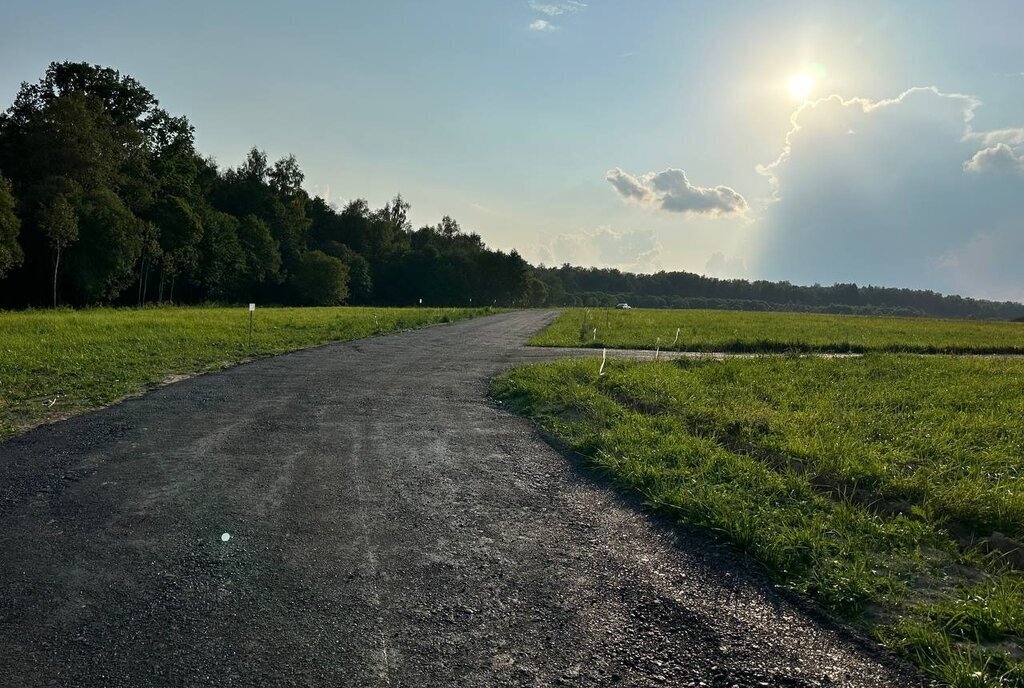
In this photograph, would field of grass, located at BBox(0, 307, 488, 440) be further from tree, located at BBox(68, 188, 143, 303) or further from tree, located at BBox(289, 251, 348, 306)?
tree, located at BBox(289, 251, 348, 306)

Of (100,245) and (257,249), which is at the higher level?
(257,249)

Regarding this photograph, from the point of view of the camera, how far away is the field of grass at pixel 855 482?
12.6 feet

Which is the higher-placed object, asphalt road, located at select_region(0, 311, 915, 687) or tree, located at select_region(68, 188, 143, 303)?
tree, located at select_region(68, 188, 143, 303)

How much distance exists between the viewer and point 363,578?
13.4ft

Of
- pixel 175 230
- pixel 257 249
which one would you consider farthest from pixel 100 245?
pixel 257 249

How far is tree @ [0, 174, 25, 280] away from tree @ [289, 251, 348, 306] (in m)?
44.8

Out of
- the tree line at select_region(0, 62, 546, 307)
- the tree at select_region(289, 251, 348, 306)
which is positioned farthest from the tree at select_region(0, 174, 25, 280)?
the tree at select_region(289, 251, 348, 306)

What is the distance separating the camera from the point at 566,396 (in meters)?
11.3

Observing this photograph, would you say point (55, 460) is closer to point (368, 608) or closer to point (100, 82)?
point (368, 608)

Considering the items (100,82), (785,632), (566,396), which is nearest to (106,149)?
(100,82)

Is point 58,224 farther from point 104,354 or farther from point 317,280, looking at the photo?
point 317,280

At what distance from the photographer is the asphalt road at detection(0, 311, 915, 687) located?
3170 mm

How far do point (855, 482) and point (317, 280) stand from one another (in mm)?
79675

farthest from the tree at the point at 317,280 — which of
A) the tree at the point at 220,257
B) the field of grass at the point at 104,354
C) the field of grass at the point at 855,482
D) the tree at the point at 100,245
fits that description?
the field of grass at the point at 855,482
